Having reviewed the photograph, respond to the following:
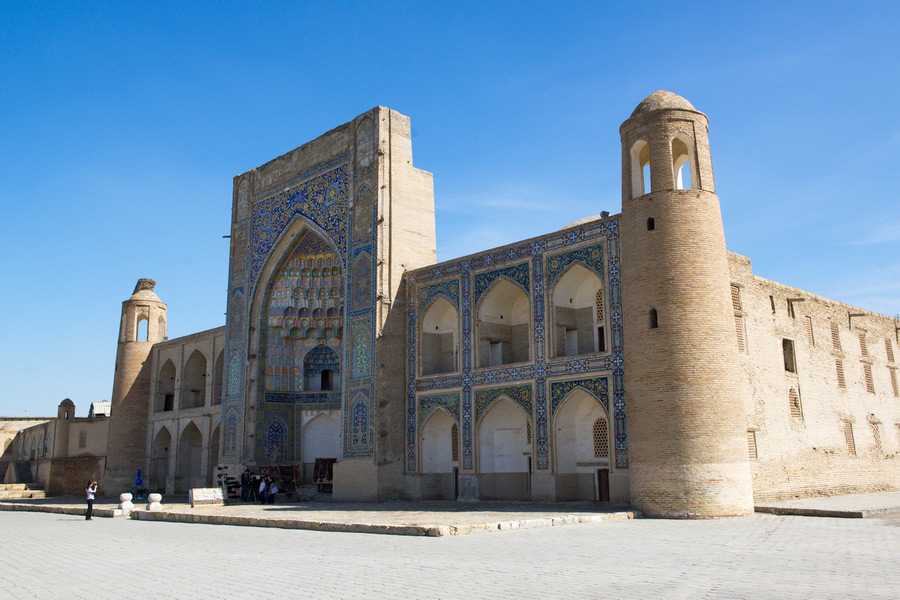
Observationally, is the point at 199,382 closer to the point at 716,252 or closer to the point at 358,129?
the point at 358,129

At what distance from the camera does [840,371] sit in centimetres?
1866

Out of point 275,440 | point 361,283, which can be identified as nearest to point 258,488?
point 275,440

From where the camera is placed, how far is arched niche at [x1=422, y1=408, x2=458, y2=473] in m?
17.7

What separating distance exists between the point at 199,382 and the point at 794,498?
1924 centimetres

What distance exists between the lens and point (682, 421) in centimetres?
1260

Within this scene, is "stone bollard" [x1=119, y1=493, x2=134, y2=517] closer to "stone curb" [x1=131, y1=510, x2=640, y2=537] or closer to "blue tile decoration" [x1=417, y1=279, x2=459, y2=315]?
"stone curb" [x1=131, y1=510, x2=640, y2=537]

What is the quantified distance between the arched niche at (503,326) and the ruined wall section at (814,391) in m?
4.42

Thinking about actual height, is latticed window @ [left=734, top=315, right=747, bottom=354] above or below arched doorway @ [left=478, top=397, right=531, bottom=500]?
above

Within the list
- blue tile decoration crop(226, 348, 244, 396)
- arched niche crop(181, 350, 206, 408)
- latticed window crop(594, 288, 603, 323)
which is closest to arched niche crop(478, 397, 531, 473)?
latticed window crop(594, 288, 603, 323)

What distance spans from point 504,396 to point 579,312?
2.21 meters

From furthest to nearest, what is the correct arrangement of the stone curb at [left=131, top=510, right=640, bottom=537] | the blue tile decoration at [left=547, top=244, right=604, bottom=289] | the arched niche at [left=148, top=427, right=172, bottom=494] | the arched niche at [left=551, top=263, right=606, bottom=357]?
the arched niche at [left=148, top=427, right=172, bottom=494]
the arched niche at [left=551, top=263, right=606, bottom=357]
the blue tile decoration at [left=547, top=244, right=604, bottom=289]
the stone curb at [left=131, top=510, right=640, bottom=537]

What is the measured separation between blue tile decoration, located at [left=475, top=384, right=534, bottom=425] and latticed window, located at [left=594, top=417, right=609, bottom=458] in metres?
1.23

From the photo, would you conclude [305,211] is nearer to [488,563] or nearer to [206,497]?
[206,497]

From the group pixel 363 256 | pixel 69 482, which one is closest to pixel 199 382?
pixel 69 482
